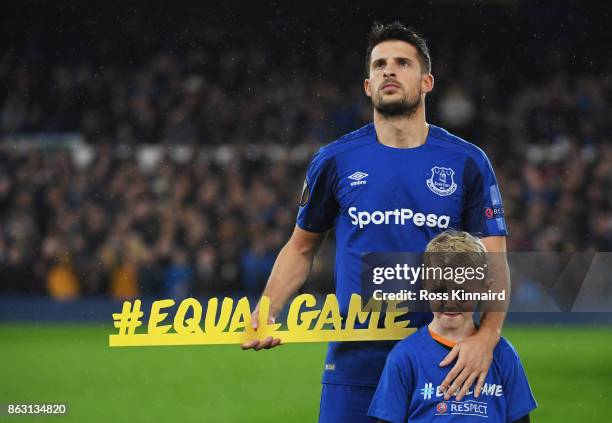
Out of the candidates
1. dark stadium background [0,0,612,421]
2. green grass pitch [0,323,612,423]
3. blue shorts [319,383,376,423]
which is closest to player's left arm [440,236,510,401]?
blue shorts [319,383,376,423]

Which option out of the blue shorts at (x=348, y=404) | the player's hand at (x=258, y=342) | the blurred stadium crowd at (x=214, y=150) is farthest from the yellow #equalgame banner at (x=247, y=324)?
the blurred stadium crowd at (x=214, y=150)

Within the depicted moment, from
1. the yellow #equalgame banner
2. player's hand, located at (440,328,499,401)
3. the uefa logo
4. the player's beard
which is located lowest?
the uefa logo

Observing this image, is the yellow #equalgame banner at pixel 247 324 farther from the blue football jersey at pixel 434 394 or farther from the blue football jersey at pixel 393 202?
the blue football jersey at pixel 434 394

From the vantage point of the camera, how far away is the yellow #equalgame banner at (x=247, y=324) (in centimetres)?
362

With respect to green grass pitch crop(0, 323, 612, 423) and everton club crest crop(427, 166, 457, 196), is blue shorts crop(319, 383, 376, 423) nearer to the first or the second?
everton club crest crop(427, 166, 457, 196)

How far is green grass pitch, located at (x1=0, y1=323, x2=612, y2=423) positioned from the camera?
8906 millimetres

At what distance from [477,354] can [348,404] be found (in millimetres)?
731

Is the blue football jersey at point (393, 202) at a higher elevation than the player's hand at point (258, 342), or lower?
higher

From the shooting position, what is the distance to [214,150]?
64.7 ft

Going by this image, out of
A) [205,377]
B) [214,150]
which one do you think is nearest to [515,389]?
[205,377]

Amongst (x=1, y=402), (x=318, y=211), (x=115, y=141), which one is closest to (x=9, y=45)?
(x=115, y=141)

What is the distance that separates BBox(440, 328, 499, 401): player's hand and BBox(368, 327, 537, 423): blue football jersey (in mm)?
20

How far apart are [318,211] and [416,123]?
0.53 metres

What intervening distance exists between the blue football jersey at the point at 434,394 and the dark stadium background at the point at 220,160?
5272 millimetres
